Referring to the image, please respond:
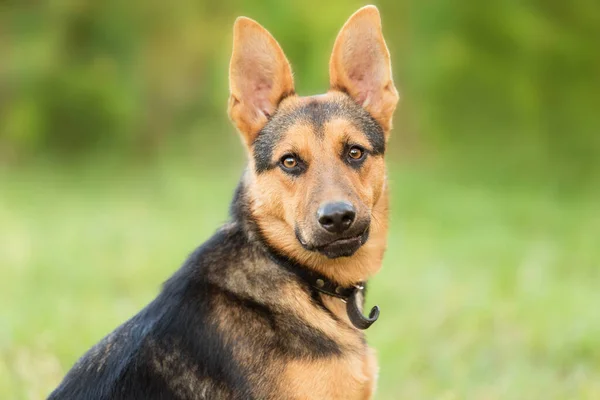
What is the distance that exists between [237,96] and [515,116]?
39.5 ft

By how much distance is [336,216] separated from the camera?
4.56m

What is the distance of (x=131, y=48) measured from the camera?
1032 inches

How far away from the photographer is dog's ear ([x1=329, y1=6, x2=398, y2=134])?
523 centimetres

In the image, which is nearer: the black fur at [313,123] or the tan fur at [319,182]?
the tan fur at [319,182]

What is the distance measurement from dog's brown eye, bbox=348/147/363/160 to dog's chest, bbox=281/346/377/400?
1159 mm

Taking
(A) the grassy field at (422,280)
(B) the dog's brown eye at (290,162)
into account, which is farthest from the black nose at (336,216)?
(A) the grassy field at (422,280)

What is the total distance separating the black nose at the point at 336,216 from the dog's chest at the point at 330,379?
0.67 metres

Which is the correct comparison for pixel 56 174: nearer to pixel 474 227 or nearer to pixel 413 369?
pixel 474 227

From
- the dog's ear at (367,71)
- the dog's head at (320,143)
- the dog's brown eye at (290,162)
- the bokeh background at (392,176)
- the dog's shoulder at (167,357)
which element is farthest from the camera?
the bokeh background at (392,176)

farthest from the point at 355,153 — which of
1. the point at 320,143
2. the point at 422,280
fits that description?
the point at 422,280

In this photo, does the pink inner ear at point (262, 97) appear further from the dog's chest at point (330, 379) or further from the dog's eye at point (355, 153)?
the dog's chest at point (330, 379)

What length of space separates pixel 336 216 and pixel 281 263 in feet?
1.39

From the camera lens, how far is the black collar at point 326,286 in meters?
4.75

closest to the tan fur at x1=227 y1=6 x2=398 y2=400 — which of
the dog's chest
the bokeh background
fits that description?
the dog's chest
